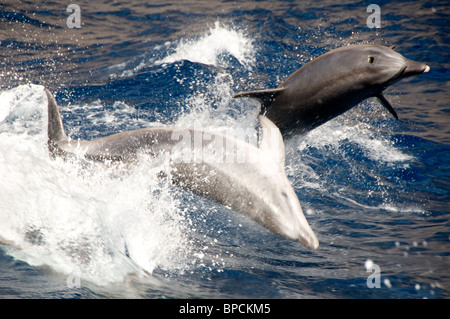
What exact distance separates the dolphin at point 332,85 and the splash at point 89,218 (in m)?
1.83

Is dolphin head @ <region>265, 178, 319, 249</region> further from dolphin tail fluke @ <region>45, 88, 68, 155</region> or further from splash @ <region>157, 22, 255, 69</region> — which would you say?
splash @ <region>157, 22, 255, 69</region>

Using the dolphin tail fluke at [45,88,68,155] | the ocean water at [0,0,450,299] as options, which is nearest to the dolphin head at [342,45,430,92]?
the ocean water at [0,0,450,299]

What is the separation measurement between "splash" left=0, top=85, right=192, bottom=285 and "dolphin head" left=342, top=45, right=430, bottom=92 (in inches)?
111

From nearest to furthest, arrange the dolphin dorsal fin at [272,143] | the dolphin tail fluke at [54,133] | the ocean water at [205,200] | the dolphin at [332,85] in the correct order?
the ocean water at [205,200], the dolphin dorsal fin at [272,143], the dolphin at [332,85], the dolphin tail fluke at [54,133]

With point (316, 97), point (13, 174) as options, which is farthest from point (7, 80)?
point (316, 97)

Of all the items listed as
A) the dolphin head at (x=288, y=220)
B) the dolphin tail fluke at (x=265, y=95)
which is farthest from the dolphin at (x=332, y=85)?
the dolphin head at (x=288, y=220)

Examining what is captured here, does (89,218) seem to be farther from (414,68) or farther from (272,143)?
(414,68)

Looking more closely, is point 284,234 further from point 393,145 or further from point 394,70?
point 393,145

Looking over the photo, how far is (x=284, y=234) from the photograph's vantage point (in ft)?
14.6

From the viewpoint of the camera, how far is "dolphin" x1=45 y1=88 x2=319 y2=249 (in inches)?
182

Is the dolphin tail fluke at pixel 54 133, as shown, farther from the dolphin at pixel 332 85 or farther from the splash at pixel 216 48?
the splash at pixel 216 48

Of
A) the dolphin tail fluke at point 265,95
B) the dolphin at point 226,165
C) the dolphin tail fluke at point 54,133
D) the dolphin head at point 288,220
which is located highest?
the dolphin tail fluke at point 265,95

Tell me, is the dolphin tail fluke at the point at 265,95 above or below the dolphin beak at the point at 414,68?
below

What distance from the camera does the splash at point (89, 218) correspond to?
4.80m
